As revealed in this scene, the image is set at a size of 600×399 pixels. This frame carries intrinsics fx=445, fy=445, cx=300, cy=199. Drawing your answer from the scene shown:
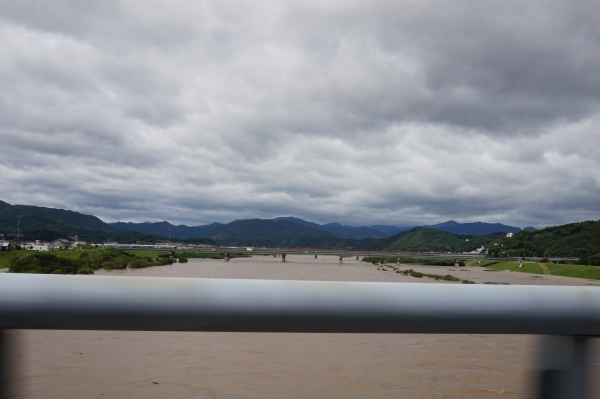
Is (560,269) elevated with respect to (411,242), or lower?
lower

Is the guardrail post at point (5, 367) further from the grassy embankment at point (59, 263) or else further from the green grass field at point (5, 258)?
the green grass field at point (5, 258)

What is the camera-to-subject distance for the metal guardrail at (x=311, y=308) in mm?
1080

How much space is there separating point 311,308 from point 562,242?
75.2 metres

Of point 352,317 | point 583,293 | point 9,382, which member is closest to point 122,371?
point 9,382

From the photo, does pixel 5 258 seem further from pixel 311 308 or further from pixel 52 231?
pixel 52 231

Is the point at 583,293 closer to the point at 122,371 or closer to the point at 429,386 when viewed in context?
the point at 429,386

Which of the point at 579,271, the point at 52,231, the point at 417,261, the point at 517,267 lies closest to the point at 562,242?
the point at 517,267

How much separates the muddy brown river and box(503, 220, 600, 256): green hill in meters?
64.1

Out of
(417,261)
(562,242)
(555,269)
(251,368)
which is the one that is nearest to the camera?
(251,368)

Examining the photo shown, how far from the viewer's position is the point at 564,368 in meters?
1.23

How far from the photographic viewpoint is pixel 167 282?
1112 millimetres

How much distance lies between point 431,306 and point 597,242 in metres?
70.4

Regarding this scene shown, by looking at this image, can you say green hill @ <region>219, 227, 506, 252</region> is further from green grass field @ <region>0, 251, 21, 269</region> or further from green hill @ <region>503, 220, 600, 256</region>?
green grass field @ <region>0, 251, 21, 269</region>

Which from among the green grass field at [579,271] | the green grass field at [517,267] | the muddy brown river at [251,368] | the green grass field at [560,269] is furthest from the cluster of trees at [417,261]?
the muddy brown river at [251,368]
